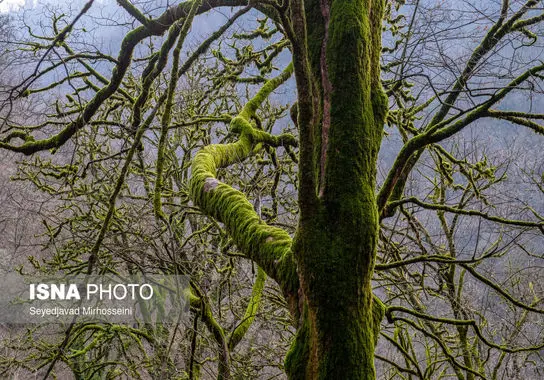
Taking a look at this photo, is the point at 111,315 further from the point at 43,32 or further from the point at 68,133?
the point at 68,133

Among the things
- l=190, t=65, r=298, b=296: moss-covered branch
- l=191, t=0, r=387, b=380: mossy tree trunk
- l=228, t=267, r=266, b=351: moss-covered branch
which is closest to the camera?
l=191, t=0, r=387, b=380: mossy tree trunk

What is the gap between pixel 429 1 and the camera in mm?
3037

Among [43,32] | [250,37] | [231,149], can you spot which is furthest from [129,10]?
[43,32]

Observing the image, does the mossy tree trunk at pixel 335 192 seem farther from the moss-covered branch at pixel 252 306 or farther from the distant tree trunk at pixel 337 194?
the moss-covered branch at pixel 252 306

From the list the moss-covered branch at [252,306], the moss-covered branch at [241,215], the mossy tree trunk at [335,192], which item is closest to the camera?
the mossy tree trunk at [335,192]

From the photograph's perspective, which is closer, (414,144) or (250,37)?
(414,144)

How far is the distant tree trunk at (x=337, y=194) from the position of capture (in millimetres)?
1717

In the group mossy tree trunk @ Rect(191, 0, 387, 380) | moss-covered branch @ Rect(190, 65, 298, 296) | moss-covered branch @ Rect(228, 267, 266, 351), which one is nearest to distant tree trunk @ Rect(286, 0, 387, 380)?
mossy tree trunk @ Rect(191, 0, 387, 380)

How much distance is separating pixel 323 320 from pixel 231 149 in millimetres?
2017

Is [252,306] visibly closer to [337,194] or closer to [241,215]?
[241,215]

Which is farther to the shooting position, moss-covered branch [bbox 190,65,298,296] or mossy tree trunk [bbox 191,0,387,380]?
moss-covered branch [bbox 190,65,298,296]

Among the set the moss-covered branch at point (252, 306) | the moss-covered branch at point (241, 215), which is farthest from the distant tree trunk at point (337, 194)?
the moss-covered branch at point (252, 306)

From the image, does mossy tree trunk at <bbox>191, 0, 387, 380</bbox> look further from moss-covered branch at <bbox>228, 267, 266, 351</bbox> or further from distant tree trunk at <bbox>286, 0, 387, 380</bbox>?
moss-covered branch at <bbox>228, 267, 266, 351</bbox>

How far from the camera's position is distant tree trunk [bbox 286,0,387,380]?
172 centimetres
